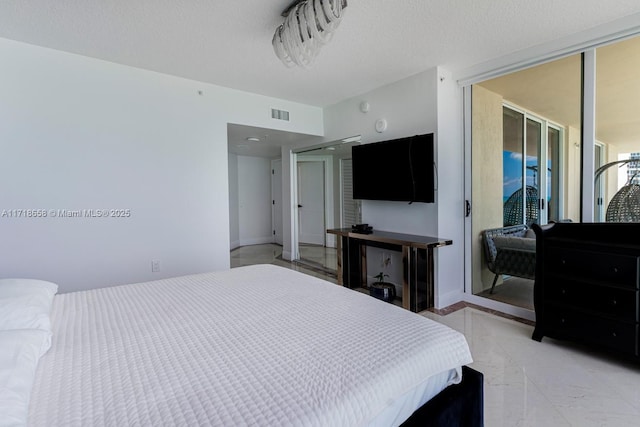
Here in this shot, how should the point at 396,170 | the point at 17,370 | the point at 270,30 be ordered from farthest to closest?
the point at 396,170, the point at 270,30, the point at 17,370

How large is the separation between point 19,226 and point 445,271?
3771 mm

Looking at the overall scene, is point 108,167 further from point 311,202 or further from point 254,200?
point 254,200

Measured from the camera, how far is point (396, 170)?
3314 millimetres

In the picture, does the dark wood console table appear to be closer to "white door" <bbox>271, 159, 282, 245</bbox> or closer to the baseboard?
"white door" <bbox>271, 159, 282, 245</bbox>

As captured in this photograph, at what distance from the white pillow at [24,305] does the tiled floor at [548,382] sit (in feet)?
6.72

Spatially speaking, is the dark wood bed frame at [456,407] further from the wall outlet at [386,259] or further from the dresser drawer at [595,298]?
the wall outlet at [386,259]

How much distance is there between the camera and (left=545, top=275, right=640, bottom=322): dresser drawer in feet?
6.37

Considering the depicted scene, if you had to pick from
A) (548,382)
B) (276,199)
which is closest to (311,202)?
(276,199)

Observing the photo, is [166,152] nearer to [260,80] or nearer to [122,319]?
[260,80]

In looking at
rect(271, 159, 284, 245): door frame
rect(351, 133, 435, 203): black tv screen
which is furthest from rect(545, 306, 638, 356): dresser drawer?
rect(271, 159, 284, 245): door frame

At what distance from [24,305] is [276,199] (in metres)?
5.54

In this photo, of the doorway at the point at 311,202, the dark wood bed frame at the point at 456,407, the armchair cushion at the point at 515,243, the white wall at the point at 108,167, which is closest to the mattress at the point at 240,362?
the dark wood bed frame at the point at 456,407

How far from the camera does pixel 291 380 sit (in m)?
0.89

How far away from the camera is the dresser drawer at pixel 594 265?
194cm
